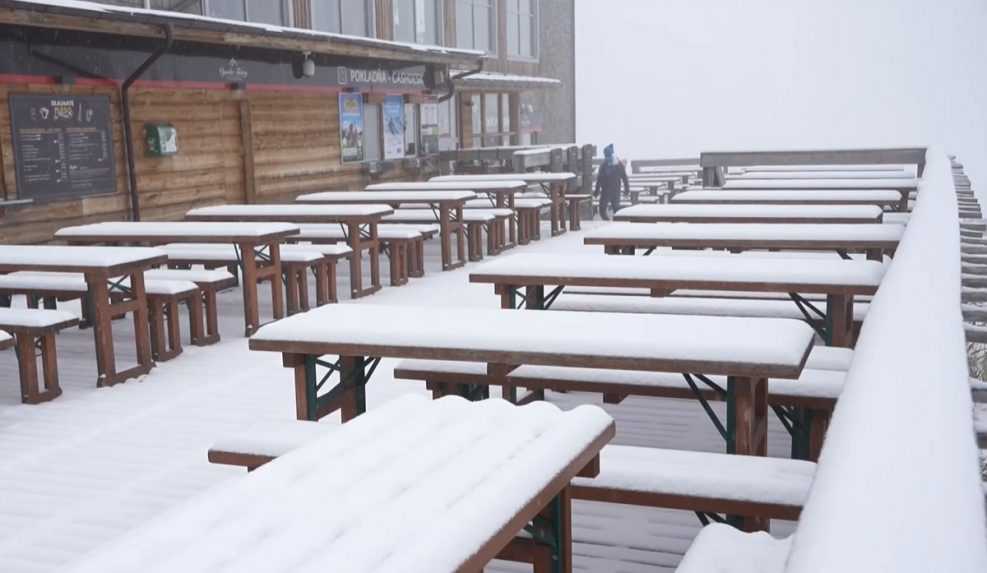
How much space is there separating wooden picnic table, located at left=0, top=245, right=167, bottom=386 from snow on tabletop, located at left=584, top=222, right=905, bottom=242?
2929mm

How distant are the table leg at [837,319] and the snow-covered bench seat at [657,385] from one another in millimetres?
654

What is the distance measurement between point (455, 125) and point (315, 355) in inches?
584

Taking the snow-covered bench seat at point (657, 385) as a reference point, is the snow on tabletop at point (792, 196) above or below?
above

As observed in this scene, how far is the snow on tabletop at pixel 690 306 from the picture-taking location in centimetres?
546

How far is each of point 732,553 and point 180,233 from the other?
6255mm

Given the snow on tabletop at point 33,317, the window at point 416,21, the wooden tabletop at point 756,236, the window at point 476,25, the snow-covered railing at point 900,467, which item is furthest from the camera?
the window at point 476,25

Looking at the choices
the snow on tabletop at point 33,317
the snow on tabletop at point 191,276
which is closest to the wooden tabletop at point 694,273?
the snow on tabletop at point 33,317

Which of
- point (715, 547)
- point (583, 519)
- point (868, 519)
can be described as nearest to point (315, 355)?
point (583, 519)

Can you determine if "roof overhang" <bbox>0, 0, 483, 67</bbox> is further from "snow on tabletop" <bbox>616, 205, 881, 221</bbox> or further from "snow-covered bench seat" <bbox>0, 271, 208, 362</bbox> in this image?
"snow on tabletop" <bbox>616, 205, 881, 221</bbox>

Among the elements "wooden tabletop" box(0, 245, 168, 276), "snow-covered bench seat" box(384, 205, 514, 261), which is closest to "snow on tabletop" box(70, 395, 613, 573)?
"wooden tabletop" box(0, 245, 168, 276)

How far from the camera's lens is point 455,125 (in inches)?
732

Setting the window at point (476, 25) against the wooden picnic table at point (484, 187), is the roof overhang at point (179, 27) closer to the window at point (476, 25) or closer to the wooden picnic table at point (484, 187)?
the wooden picnic table at point (484, 187)

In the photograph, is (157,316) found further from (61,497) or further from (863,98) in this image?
(863,98)

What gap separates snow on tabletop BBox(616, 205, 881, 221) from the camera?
25.9 ft
